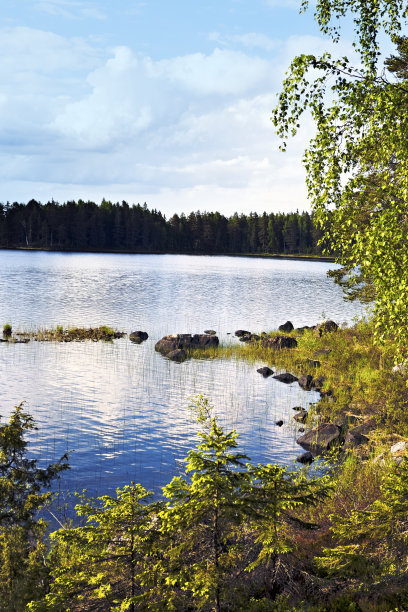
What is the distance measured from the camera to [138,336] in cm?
3869

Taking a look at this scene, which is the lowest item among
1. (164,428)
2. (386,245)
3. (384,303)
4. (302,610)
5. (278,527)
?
(164,428)

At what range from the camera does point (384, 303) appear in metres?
11.1

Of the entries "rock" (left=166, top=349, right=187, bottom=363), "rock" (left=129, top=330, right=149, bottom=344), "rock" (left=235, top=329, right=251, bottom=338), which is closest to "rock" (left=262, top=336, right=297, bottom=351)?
"rock" (left=235, top=329, right=251, bottom=338)

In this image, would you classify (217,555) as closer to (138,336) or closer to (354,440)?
(354,440)

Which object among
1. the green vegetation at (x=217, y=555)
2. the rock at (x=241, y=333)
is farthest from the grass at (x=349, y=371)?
the green vegetation at (x=217, y=555)

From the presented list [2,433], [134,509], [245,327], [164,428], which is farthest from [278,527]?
[245,327]

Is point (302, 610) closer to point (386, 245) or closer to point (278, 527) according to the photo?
point (278, 527)

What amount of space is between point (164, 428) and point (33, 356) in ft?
49.0

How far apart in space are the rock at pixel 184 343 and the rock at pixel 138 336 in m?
2.95

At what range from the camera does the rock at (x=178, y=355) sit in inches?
1259

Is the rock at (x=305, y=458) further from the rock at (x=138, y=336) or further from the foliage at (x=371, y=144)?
the rock at (x=138, y=336)

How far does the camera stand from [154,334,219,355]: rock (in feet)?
113

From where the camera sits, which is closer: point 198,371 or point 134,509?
point 134,509

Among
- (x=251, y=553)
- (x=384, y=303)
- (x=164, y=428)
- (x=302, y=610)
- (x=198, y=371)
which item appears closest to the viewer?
(x=302, y=610)
